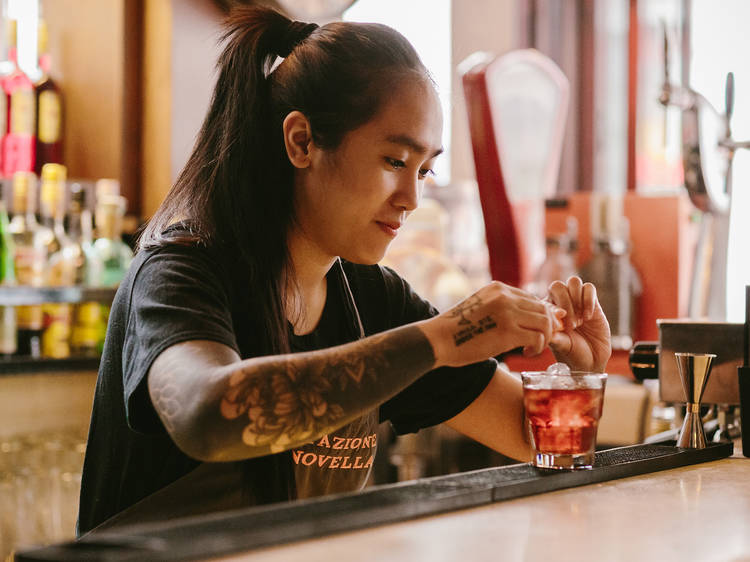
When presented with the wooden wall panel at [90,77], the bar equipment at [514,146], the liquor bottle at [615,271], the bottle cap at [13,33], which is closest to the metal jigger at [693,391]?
the liquor bottle at [615,271]

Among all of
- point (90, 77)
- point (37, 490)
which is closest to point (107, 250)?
point (90, 77)

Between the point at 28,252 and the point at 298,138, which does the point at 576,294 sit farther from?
the point at 28,252

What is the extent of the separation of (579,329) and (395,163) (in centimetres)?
36

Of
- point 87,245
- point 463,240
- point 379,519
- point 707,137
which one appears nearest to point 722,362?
point 379,519

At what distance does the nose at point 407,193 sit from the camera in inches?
49.3

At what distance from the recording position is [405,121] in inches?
49.0

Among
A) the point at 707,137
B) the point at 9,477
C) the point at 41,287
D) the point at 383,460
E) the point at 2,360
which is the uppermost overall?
the point at 707,137

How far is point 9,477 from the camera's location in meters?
2.27

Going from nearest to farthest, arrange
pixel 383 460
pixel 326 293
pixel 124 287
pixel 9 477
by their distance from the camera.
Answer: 1. pixel 124 287
2. pixel 326 293
3. pixel 9 477
4. pixel 383 460

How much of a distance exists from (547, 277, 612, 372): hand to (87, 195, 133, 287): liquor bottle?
5.40 ft

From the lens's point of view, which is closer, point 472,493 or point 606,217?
point 472,493

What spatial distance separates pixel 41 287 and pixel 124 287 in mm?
1345

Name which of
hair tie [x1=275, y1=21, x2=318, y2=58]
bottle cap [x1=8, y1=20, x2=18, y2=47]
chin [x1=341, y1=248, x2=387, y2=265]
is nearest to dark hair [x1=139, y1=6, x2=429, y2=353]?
hair tie [x1=275, y1=21, x2=318, y2=58]

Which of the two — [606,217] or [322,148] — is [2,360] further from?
[606,217]
